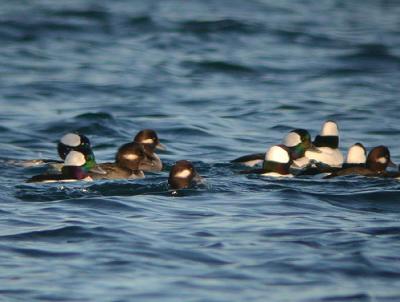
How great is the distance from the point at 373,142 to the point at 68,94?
7429 millimetres

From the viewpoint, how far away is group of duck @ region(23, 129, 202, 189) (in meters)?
15.5

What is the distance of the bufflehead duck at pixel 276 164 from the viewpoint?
1692cm

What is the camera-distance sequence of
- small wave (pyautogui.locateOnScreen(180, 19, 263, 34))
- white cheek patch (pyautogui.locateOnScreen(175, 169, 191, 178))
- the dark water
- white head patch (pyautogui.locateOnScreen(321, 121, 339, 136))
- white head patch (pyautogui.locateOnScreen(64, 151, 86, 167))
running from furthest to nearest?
1. small wave (pyautogui.locateOnScreen(180, 19, 263, 34))
2. white head patch (pyautogui.locateOnScreen(321, 121, 339, 136))
3. white head patch (pyautogui.locateOnScreen(64, 151, 86, 167))
4. white cheek patch (pyautogui.locateOnScreen(175, 169, 191, 178))
5. the dark water

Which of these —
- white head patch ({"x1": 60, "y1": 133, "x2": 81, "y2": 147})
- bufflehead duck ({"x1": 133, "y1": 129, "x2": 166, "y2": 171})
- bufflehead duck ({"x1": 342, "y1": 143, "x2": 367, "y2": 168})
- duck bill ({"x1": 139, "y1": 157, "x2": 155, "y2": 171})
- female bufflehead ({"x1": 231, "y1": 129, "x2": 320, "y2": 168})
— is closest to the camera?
bufflehead duck ({"x1": 342, "y1": 143, "x2": 367, "y2": 168})

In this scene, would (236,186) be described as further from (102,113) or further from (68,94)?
(68,94)

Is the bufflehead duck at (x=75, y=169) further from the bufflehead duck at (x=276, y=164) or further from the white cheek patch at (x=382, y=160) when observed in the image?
the white cheek patch at (x=382, y=160)

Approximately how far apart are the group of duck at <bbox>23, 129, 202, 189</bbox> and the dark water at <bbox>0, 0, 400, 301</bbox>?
0.25 meters


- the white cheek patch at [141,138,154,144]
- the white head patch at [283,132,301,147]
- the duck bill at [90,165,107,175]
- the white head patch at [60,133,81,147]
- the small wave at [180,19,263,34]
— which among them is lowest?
the duck bill at [90,165,107,175]

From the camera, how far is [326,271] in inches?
446

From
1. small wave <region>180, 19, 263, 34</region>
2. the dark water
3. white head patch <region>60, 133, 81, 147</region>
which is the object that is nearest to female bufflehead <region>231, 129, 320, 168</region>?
the dark water

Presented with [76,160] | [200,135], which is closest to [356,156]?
[76,160]

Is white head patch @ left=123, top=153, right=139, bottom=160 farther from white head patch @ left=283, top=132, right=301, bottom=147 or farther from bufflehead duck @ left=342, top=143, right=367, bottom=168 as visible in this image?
bufflehead duck @ left=342, top=143, right=367, bottom=168

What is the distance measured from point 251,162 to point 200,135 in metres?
4.01

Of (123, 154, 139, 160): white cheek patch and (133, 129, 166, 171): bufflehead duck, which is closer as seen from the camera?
(123, 154, 139, 160): white cheek patch
